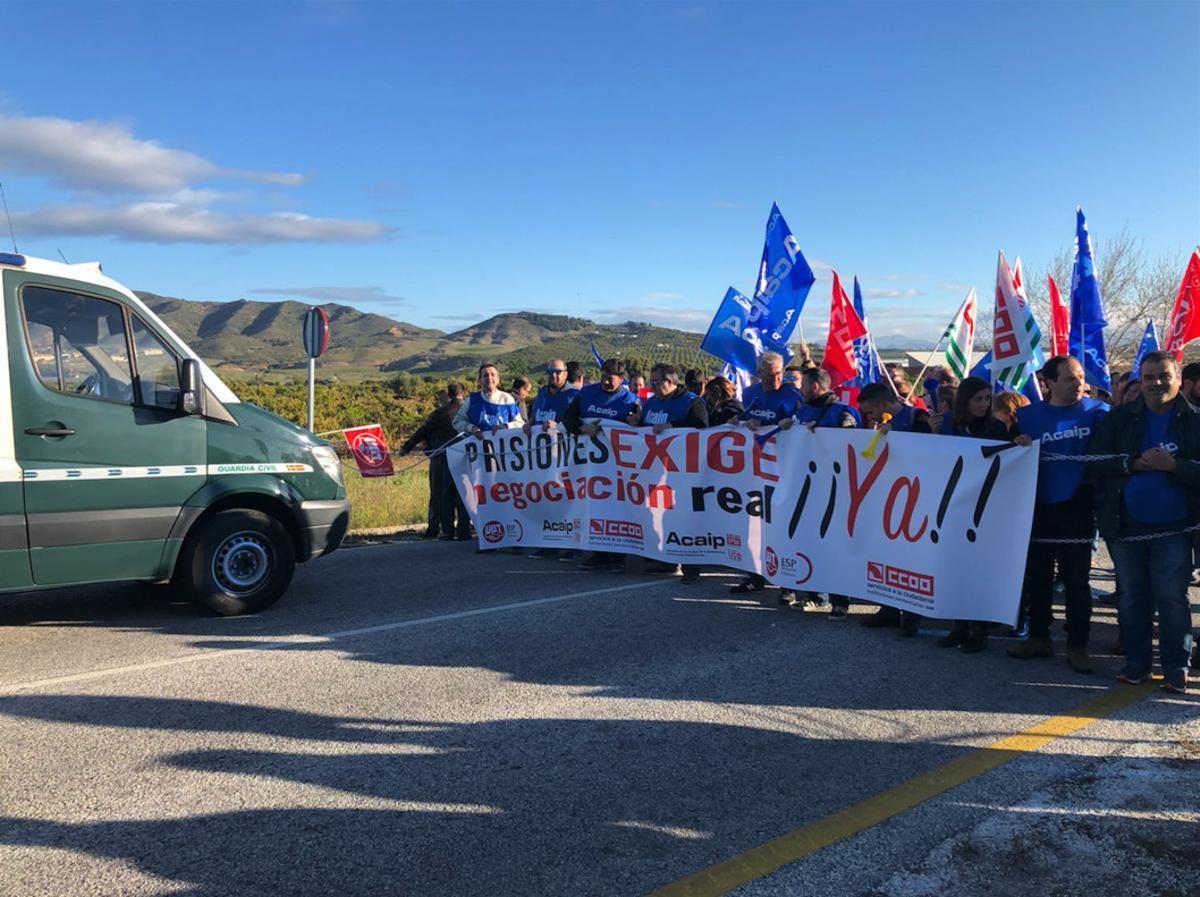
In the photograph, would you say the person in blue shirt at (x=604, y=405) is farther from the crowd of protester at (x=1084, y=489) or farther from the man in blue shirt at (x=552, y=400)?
the crowd of protester at (x=1084, y=489)

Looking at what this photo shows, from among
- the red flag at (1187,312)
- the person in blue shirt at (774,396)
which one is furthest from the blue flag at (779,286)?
the red flag at (1187,312)

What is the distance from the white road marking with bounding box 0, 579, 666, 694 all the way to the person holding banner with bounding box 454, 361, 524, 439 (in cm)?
323

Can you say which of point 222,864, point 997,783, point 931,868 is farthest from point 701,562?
point 222,864

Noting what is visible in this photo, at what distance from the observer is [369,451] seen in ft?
38.9

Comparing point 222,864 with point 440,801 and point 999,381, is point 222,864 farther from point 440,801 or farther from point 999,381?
point 999,381

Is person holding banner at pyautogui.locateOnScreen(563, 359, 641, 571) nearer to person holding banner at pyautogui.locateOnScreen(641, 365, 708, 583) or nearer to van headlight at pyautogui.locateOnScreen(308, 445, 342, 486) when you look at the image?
person holding banner at pyautogui.locateOnScreen(641, 365, 708, 583)

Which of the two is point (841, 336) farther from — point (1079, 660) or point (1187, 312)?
point (1079, 660)

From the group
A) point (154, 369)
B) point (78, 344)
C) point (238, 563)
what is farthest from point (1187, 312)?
point (78, 344)

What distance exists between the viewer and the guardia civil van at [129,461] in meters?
6.11

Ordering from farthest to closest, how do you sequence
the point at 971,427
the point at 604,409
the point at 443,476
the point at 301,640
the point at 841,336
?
the point at 443,476 < the point at 841,336 < the point at 604,409 < the point at 971,427 < the point at 301,640

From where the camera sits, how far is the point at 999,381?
26.6 feet

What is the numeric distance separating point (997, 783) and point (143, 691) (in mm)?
4622

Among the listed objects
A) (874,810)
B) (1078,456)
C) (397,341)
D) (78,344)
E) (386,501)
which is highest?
(397,341)

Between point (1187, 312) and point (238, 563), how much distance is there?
10.6 meters
